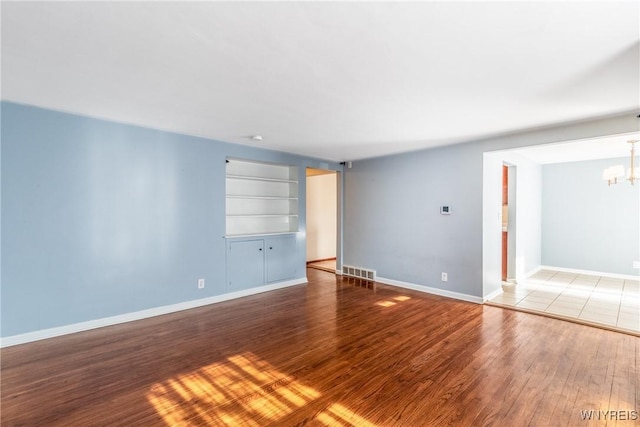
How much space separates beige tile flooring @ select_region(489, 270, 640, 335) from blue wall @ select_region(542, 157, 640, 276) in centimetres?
A: 49

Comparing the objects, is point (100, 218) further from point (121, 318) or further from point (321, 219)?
point (321, 219)

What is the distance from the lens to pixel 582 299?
440cm

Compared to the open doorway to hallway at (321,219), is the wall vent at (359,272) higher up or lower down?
lower down

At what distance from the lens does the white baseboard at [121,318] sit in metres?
2.93

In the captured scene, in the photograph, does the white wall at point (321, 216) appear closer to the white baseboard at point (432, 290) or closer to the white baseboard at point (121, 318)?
the white baseboard at point (432, 290)

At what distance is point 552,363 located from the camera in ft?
8.40

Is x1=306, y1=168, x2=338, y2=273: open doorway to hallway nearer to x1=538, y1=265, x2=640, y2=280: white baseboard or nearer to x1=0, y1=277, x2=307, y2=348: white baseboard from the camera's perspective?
x1=0, y1=277, x2=307, y2=348: white baseboard

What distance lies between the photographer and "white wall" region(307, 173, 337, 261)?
7930 mm

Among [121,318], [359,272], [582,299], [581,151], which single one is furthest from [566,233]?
[121,318]

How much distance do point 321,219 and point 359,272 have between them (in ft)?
8.64

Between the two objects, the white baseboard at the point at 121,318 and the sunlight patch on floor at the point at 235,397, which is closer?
the sunlight patch on floor at the point at 235,397

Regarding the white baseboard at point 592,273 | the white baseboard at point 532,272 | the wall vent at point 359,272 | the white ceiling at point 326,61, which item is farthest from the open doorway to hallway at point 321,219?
the white baseboard at point 592,273

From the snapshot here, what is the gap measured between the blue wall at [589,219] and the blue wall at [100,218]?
22.8ft

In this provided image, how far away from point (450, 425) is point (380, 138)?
3365mm
